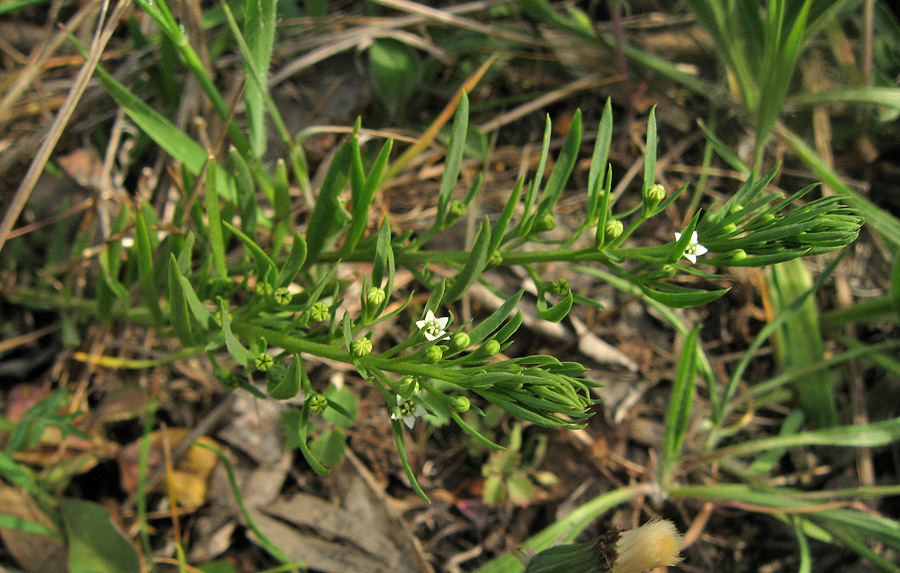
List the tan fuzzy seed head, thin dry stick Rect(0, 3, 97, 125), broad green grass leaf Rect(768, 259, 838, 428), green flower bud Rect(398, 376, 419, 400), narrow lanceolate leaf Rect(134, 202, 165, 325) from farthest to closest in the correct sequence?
broad green grass leaf Rect(768, 259, 838, 428) < thin dry stick Rect(0, 3, 97, 125) < narrow lanceolate leaf Rect(134, 202, 165, 325) < the tan fuzzy seed head < green flower bud Rect(398, 376, 419, 400)

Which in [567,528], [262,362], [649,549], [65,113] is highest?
[65,113]

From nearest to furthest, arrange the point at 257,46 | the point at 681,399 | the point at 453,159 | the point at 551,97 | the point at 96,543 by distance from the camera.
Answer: the point at 453,159
the point at 257,46
the point at 96,543
the point at 681,399
the point at 551,97

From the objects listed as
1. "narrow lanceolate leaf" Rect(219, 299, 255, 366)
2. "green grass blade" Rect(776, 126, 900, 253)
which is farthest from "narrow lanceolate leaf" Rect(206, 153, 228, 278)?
"green grass blade" Rect(776, 126, 900, 253)

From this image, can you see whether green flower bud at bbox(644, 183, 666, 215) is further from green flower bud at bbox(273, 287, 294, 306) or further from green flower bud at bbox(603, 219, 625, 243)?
green flower bud at bbox(273, 287, 294, 306)

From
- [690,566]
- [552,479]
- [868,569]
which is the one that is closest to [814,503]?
[868,569]

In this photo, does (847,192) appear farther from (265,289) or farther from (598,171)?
(265,289)

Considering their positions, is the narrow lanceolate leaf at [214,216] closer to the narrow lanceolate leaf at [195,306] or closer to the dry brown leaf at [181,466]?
the narrow lanceolate leaf at [195,306]

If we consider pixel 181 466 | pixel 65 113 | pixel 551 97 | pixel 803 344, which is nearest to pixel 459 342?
pixel 65 113

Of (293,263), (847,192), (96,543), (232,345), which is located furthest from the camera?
(847,192)
